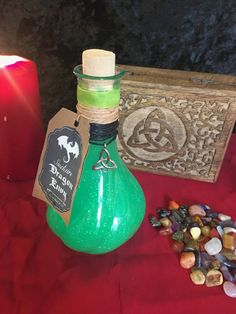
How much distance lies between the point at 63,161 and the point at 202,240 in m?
0.22

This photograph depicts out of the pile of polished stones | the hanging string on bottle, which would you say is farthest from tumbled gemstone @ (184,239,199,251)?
the hanging string on bottle

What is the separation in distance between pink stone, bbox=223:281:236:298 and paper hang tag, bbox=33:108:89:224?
0.65ft

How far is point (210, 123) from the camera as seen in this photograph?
0.52m

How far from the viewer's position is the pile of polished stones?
0.40m

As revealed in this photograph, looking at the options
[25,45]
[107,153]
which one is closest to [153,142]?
[107,153]

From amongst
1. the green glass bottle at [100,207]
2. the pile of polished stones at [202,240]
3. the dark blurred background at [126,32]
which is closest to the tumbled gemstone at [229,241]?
the pile of polished stones at [202,240]

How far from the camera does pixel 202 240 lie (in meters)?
0.45

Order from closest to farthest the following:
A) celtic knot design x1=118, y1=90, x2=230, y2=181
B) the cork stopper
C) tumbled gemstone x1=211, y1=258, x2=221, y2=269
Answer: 1. the cork stopper
2. tumbled gemstone x1=211, y1=258, x2=221, y2=269
3. celtic knot design x1=118, y1=90, x2=230, y2=181

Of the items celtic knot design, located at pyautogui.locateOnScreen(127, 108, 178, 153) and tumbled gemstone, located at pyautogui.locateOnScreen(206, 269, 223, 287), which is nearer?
tumbled gemstone, located at pyautogui.locateOnScreen(206, 269, 223, 287)

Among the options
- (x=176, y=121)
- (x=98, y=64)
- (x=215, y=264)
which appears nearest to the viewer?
(x=98, y=64)

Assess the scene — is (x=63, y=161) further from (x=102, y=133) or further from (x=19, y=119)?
(x=19, y=119)

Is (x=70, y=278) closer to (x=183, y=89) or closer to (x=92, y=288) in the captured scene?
(x=92, y=288)


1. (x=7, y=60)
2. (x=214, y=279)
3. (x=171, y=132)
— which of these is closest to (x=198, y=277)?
(x=214, y=279)

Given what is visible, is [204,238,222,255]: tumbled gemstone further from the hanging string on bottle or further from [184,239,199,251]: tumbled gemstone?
the hanging string on bottle
